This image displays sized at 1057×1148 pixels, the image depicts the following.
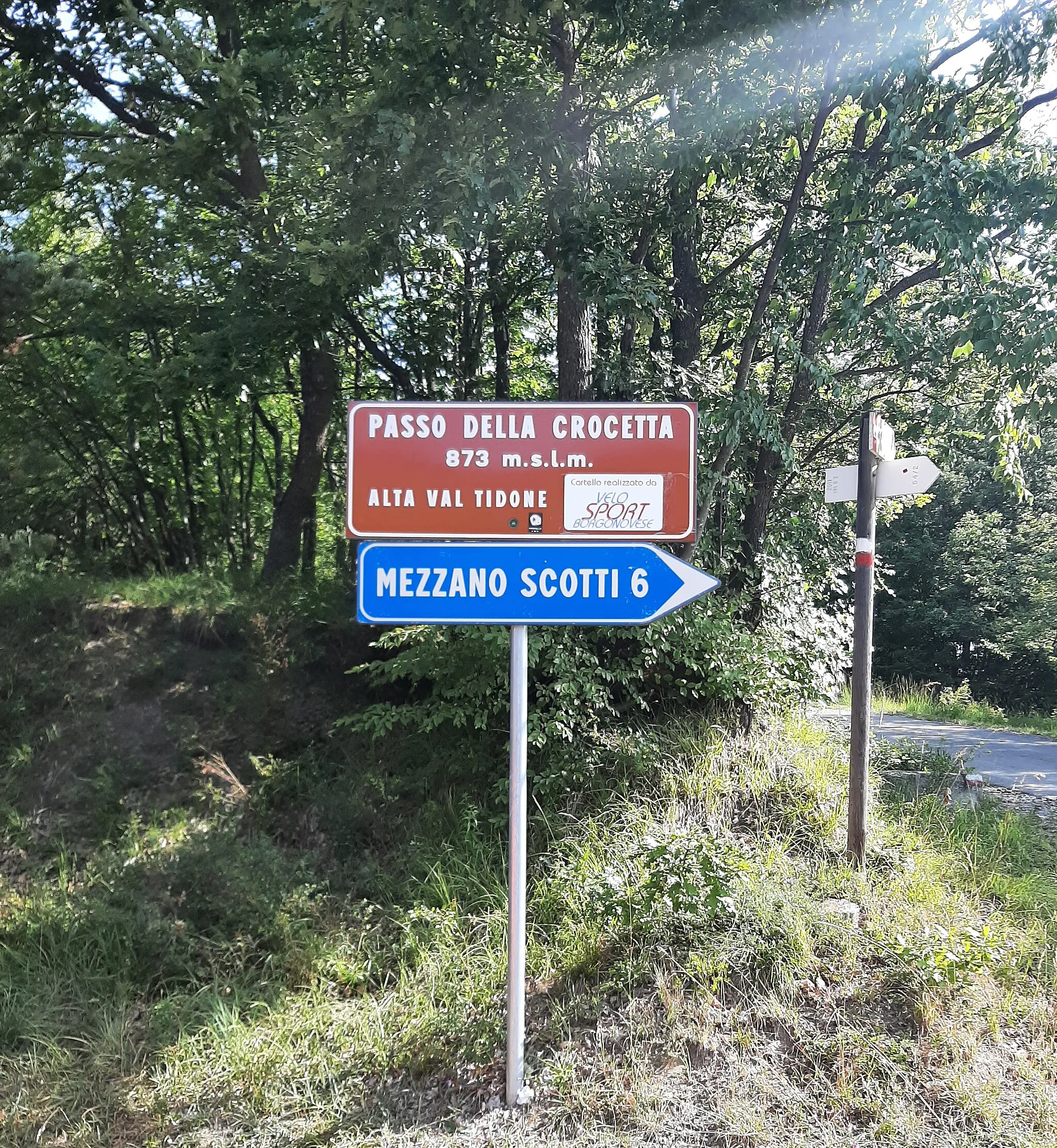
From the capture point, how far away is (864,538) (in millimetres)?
4090

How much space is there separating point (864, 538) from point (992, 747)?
16.6ft

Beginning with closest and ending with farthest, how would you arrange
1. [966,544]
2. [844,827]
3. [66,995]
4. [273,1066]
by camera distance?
[273,1066] < [66,995] < [844,827] < [966,544]

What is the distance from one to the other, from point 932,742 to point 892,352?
384cm

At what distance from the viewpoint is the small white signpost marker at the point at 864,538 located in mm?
3979

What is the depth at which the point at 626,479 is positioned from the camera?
290 centimetres

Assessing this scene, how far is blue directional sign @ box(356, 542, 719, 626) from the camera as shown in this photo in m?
2.83

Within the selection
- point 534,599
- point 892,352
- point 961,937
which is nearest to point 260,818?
point 534,599

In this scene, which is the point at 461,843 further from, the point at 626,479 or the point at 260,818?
the point at 626,479

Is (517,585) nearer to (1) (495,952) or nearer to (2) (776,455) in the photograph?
(1) (495,952)

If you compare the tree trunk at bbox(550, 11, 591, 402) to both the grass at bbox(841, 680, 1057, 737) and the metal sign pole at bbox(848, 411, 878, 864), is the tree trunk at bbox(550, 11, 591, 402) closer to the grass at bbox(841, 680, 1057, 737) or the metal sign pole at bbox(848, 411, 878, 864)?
the metal sign pole at bbox(848, 411, 878, 864)

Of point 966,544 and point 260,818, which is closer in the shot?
point 260,818

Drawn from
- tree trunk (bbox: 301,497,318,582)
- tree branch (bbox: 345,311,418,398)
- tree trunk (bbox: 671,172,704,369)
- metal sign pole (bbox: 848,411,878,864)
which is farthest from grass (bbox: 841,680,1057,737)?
tree trunk (bbox: 301,497,318,582)

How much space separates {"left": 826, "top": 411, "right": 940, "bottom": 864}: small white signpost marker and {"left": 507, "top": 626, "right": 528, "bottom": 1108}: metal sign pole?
1.98 m

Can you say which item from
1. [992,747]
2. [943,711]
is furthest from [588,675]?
[943,711]
